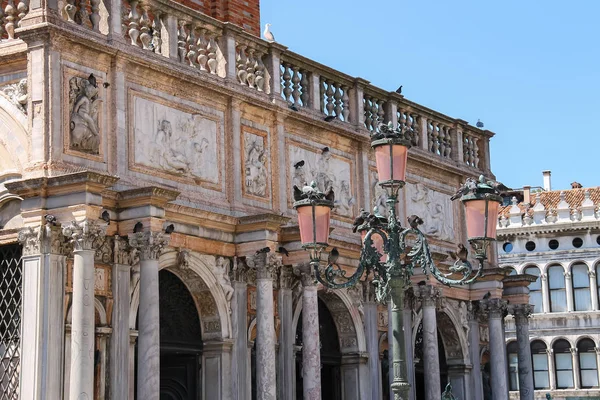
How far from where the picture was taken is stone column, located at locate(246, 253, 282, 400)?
19875 mm

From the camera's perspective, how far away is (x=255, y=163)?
70.2 ft

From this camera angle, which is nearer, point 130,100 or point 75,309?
point 75,309

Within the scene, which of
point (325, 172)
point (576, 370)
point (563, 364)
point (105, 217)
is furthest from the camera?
point (563, 364)

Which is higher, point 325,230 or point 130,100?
point 130,100

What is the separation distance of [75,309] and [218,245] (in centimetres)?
A: 413

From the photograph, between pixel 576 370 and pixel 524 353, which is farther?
pixel 576 370

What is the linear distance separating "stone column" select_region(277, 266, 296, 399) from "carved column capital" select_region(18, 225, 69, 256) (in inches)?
209

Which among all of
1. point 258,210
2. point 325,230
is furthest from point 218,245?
point 325,230

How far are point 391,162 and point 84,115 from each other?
5.77m

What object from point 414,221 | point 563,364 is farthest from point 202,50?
point 563,364

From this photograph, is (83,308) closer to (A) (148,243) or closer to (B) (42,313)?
(B) (42,313)

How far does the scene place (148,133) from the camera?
19.3m

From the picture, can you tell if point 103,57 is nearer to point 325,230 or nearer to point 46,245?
point 46,245

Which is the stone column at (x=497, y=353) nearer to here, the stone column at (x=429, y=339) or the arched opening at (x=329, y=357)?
the stone column at (x=429, y=339)
